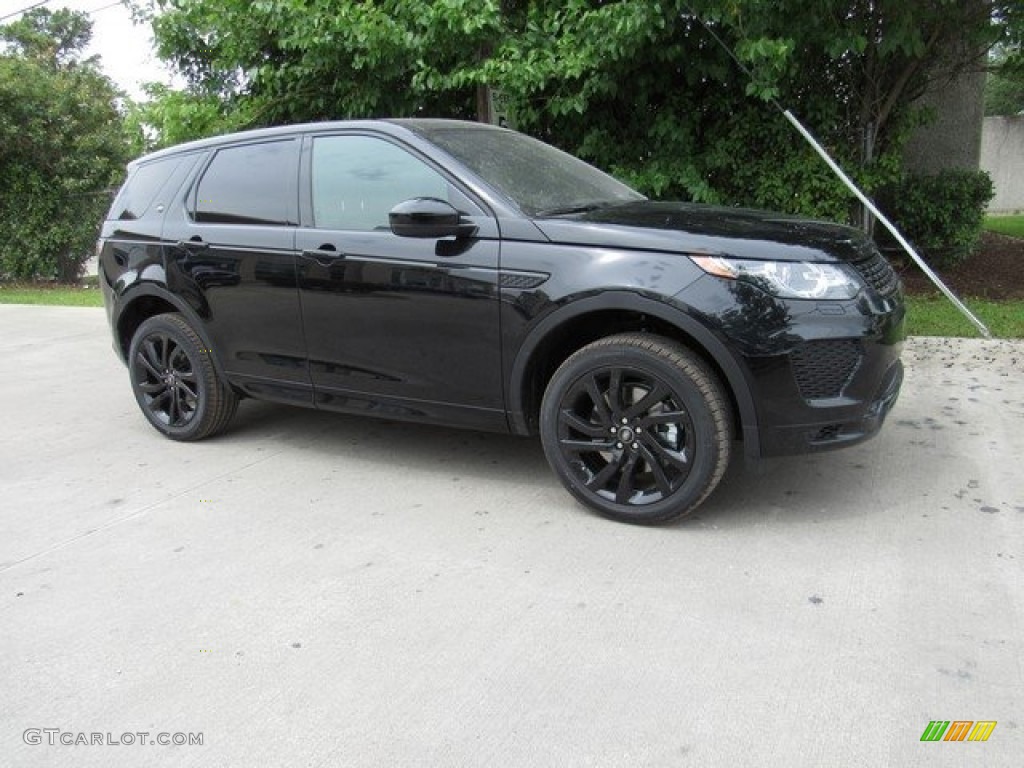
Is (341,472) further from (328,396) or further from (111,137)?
(111,137)

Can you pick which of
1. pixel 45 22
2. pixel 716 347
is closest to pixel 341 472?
pixel 716 347

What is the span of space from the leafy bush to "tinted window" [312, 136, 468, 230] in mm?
7416

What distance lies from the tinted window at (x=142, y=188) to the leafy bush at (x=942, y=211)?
7.87 meters

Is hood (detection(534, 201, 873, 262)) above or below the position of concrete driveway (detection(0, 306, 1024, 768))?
above

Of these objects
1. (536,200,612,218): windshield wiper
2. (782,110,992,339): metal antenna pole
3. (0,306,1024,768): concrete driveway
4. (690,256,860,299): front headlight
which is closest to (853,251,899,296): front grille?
(690,256,860,299): front headlight

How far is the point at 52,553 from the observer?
150 inches

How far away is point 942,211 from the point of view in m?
9.72

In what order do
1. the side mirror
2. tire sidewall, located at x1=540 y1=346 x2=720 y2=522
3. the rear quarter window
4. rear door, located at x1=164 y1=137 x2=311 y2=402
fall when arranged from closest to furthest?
tire sidewall, located at x1=540 y1=346 x2=720 y2=522 → the side mirror → rear door, located at x1=164 y1=137 x2=311 y2=402 → the rear quarter window

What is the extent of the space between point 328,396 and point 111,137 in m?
14.5

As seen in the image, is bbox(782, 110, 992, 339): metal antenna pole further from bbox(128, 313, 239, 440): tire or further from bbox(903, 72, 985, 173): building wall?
bbox(128, 313, 239, 440): tire

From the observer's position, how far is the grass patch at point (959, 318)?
724 cm

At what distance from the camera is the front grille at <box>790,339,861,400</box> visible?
136 inches

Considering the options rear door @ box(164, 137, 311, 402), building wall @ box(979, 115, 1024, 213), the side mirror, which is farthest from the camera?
building wall @ box(979, 115, 1024, 213)

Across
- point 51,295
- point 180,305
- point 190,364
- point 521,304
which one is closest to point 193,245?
point 180,305
